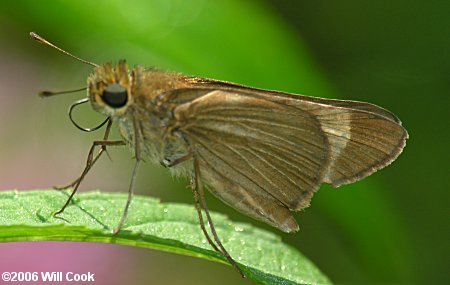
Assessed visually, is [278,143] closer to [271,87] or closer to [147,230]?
[147,230]

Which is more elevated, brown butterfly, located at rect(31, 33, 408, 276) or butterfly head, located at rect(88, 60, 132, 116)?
butterfly head, located at rect(88, 60, 132, 116)

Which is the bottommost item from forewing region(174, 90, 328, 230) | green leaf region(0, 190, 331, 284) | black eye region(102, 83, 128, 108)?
green leaf region(0, 190, 331, 284)

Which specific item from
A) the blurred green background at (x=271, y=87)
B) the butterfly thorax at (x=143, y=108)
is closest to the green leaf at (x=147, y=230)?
the butterfly thorax at (x=143, y=108)

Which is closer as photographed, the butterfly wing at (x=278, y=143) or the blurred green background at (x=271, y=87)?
the butterfly wing at (x=278, y=143)

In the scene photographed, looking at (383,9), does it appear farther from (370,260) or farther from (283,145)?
(283,145)

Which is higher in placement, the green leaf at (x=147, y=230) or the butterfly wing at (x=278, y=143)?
the butterfly wing at (x=278, y=143)

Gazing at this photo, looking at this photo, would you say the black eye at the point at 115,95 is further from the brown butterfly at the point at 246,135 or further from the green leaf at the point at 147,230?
the green leaf at the point at 147,230

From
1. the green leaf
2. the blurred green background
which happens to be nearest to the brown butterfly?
the green leaf

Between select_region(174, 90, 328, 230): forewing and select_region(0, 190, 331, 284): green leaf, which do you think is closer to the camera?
select_region(0, 190, 331, 284): green leaf

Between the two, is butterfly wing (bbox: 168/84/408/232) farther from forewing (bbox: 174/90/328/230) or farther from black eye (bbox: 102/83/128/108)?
black eye (bbox: 102/83/128/108)
